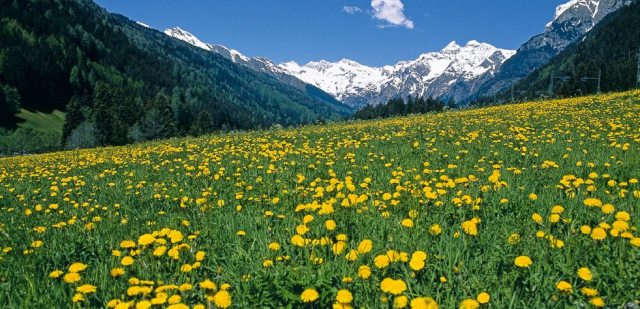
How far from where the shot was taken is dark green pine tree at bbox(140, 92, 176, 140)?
75.1 meters

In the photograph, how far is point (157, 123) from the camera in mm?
75562

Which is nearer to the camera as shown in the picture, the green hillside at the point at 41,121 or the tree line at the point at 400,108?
the green hillside at the point at 41,121

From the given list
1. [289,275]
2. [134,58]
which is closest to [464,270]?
[289,275]

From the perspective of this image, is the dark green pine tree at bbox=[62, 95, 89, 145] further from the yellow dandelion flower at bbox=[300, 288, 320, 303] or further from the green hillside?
the yellow dandelion flower at bbox=[300, 288, 320, 303]

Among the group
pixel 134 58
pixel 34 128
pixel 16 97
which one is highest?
pixel 134 58

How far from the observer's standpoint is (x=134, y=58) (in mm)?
183500

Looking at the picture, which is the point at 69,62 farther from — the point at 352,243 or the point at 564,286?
the point at 564,286

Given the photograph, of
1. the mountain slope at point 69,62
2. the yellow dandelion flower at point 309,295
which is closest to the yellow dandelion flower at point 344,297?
the yellow dandelion flower at point 309,295

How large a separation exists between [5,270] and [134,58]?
200 m

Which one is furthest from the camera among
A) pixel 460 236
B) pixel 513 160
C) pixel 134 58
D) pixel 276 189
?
pixel 134 58

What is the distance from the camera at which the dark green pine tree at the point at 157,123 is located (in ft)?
246

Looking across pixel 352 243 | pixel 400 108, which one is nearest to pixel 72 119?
pixel 400 108

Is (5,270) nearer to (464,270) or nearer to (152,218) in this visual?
(152,218)

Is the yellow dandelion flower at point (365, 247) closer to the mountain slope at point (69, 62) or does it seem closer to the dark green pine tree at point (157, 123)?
the dark green pine tree at point (157, 123)
